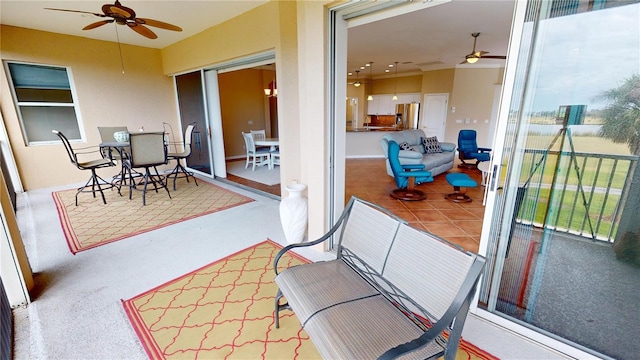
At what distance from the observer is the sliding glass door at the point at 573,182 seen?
4.01 feet

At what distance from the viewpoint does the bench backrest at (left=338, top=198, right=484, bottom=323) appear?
1.08m

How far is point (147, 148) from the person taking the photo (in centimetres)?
390

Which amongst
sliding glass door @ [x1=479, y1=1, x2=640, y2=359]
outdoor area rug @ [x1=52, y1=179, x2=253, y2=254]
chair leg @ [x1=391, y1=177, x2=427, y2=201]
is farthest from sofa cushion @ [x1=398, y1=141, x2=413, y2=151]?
sliding glass door @ [x1=479, y1=1, x2=640, y2=359]

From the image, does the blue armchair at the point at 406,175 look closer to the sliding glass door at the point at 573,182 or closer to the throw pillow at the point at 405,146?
the throw pillow at the point at 405,146

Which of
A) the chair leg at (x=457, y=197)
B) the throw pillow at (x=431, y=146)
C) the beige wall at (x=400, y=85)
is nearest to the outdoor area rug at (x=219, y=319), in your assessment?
the chair leg at (x=457, y=197)

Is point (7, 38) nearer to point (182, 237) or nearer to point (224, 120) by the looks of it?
point (224, 120)

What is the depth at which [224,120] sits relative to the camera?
24.0 ft

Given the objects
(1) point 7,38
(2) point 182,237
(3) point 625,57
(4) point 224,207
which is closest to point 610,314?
(3) point 625,57

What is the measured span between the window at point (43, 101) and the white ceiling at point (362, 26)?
29.1 inches

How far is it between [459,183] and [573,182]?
7.59 ft

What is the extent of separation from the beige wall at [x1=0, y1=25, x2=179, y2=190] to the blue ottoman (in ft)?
19.4

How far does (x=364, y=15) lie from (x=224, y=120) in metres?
6.05

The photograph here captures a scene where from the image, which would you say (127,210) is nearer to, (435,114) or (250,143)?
(250,143)

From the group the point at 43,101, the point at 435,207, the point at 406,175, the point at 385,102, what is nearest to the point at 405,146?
the point at 406,175
